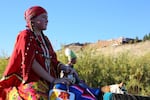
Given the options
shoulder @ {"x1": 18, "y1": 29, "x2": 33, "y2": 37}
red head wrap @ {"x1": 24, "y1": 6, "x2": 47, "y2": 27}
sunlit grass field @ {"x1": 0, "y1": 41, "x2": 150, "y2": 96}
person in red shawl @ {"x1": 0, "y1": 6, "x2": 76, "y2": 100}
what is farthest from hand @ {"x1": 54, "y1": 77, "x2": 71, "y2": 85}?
sunlit grass field @ {"x1": 0, "y1": 41, "x2": 150, "y2": 96}

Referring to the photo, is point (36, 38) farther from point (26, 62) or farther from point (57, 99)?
point (57, 99)

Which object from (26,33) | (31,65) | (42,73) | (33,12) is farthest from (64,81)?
(33,12)

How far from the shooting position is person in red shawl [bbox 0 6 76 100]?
4527mm

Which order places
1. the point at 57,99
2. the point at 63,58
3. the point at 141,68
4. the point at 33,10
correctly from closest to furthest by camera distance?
the point at 57,99, the point at 33,10, the point at 63,58, the point at 141,68

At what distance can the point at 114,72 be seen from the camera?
16672mm

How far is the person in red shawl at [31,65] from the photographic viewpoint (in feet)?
14.9

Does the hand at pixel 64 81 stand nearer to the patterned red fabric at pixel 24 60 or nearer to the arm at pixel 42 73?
the arm at pixel 42 73

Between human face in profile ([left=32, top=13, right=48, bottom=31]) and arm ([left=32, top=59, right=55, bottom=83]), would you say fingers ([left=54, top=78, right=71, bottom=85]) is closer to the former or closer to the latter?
arm ([left=32, top=59, right=55, bottom=83])

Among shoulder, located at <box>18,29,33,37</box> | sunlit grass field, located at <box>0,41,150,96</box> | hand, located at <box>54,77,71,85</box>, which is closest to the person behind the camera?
hand, located at <box>54,77,71,85</box>

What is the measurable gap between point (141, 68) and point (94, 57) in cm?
172

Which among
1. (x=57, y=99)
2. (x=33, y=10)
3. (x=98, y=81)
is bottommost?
(x=98, y=81)

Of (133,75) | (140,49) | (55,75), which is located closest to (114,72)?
(133,75)

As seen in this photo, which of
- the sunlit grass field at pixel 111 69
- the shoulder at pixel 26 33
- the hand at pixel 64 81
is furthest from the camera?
the sunlit grass field at pixel 111 69

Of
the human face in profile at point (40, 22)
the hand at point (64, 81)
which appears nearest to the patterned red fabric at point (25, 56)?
the human face in profile at point (40, 22)
